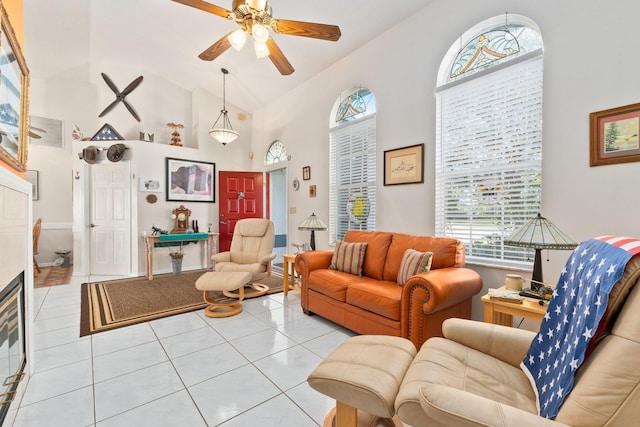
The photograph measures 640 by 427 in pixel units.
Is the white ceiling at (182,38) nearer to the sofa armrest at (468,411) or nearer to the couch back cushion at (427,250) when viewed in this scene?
the couch back cushion at (427,250)

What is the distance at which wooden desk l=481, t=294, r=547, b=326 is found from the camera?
1715mm

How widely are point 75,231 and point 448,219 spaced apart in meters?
5.87

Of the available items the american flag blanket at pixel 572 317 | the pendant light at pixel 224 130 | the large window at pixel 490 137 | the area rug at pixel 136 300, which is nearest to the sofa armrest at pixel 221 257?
the area rug at pixel 136 300

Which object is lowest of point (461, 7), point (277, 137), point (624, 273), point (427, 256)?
point (427, 256)

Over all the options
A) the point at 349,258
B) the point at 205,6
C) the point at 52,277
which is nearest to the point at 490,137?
the point at 349,258

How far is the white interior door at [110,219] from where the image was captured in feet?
16.0

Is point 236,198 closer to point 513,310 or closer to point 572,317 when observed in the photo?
point 513,310

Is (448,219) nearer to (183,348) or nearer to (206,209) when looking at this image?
(183,348)

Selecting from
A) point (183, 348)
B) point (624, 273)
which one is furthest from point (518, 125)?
point (183, 348)

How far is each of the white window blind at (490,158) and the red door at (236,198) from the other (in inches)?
158

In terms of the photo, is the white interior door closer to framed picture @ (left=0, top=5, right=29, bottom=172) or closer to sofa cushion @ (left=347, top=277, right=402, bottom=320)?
framed picture @ (left=0, top=5, right=29, bottom=172)

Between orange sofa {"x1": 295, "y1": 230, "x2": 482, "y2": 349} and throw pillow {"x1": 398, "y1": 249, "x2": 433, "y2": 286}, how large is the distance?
0.13 metres

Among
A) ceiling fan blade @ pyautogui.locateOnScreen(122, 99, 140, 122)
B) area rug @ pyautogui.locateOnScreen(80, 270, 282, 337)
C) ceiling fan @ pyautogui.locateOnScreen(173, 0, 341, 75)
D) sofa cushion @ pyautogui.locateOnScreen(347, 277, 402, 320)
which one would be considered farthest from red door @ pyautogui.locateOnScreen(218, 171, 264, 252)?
sofa cushion @ pyautogui.locateOnScreen(347, 277, 402, 320)

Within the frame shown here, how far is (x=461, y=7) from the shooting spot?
9.16ft
